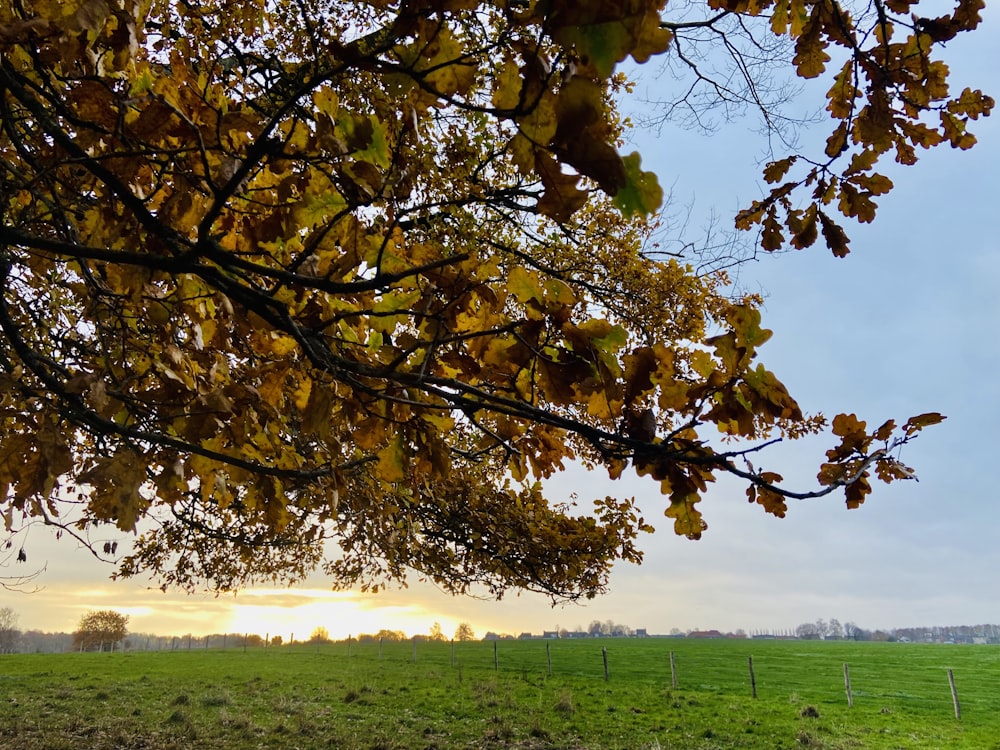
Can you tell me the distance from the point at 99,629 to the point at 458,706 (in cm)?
5724

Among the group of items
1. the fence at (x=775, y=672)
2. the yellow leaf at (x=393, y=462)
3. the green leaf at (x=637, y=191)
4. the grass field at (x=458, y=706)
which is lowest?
the fence at (x=775, y=672)

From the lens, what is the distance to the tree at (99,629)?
56844mm

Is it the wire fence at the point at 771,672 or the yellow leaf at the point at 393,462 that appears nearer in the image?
the yellow leaf at the point at 393,462

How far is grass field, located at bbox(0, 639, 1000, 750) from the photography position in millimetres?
12680

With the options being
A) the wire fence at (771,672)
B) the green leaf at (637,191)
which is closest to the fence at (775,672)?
the wire fence at (771,672)

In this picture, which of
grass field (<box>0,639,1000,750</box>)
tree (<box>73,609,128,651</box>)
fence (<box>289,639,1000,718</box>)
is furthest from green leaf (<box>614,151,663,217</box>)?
tree (<box>73,609,128,651</box>)

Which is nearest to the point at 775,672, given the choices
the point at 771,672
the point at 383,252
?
A: the point at 771,672

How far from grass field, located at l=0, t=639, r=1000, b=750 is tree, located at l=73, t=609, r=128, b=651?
100ft

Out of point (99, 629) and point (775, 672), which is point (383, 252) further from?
point (99, 629)

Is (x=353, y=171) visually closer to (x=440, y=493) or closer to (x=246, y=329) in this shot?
(x=246, y=329)

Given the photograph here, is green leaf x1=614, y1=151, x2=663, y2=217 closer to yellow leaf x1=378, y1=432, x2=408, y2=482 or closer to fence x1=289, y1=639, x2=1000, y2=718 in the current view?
yellow leaf x1=378, y1=432, x2=408, y2=482

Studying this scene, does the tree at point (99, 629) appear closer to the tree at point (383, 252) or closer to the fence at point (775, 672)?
the fence at point (775, 672)

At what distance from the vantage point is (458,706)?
1736 cm

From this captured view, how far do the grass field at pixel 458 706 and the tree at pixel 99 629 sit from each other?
3053 centimetres
